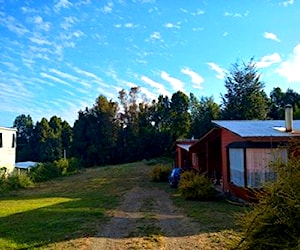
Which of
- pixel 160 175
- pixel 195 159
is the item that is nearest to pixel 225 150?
pixel 195 159

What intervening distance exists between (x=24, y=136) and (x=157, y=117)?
29651 millimetres

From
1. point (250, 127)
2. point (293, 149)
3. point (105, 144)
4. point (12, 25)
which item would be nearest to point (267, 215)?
point (293, 149)

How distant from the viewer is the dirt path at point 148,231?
8.12 metres

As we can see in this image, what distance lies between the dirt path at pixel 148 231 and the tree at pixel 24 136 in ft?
192

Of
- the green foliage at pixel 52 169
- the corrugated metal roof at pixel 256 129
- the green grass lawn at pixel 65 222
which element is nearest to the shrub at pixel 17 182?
the green foliage at pixel 52 169

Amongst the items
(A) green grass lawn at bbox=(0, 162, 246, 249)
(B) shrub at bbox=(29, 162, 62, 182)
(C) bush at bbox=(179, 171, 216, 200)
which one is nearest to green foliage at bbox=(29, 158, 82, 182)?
(B) shrub at bbox=(29, 162, 62, 182)

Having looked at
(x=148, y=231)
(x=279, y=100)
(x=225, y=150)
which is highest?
(x=279, y=100)

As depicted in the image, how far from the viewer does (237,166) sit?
16.0 metres

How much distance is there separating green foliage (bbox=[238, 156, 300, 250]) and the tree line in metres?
44.0

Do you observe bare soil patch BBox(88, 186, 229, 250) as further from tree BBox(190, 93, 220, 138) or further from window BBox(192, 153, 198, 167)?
tree BBox(190, 93, 220, 138)

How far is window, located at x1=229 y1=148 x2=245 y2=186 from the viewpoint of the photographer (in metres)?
15.4

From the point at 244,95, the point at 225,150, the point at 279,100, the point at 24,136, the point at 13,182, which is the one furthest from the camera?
the point at 24,136

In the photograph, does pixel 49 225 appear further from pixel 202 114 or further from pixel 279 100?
pixel 279 100

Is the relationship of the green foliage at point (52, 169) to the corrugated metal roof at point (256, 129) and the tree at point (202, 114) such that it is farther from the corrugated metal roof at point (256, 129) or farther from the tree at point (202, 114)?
the corrugated metal roof at point (256, 129)
